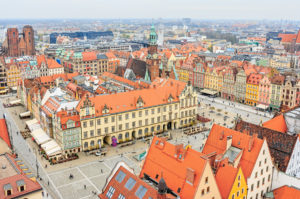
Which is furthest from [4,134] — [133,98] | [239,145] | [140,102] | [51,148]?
[239,145]

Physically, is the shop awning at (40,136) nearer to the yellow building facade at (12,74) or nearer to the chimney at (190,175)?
the chimney at (190,175)

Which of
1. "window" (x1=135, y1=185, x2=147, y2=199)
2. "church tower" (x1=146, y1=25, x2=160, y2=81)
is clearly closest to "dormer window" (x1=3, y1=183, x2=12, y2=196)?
"window" (x1=135, y1=185, x2=147, y2=199)

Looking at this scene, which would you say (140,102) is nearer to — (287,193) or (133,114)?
(133,114)

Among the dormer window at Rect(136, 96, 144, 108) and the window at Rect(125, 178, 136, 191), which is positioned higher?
the dormer window at Rect(136, 96, 144, 108)

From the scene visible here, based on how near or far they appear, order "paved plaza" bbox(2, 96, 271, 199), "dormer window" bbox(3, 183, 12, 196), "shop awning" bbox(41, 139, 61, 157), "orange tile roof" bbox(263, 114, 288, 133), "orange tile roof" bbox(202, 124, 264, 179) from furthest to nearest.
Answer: "shop awning" bbox(41, 139, 61, 157) → "orange tile roof" bbox(263, 114, 288, 133) → "paved plaza" bbox(2, 96, 271, 199) → "orange tile roof" bbox(202, 124, 264, 179) → "dormer window" bbox(3, 183, 12, 196)

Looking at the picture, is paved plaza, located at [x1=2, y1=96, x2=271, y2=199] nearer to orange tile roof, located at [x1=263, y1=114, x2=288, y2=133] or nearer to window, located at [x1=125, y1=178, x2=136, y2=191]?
orange tile roof, located at [x1=263, y1=114, x2=288, y2=133]

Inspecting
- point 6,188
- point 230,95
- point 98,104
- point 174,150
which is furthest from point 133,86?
point 6,188
